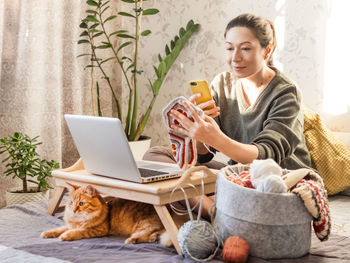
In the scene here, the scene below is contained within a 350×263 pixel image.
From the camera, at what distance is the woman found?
1.50m

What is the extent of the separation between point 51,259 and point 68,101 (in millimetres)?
1746

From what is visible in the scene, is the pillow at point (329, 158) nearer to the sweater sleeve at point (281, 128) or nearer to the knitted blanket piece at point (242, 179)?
the sweater sleeve at point (281, 128)

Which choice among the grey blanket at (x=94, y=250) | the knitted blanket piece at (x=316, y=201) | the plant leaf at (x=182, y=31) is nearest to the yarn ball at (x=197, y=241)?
the grey blanket at (x=94, y=250)

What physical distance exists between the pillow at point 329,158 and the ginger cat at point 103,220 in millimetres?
825

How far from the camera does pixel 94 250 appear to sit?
54.3 inches

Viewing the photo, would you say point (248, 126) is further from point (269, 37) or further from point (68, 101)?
point (68, 101)

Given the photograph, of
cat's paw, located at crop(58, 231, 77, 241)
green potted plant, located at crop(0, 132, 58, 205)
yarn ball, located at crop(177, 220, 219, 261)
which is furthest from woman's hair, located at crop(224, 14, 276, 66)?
green potted plant, located at crop(0, 132, 58, 205)

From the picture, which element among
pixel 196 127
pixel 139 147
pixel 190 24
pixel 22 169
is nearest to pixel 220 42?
pixel 190 24

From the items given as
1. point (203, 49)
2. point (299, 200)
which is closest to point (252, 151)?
point (299, 200)

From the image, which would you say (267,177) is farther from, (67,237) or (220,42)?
(220,42)

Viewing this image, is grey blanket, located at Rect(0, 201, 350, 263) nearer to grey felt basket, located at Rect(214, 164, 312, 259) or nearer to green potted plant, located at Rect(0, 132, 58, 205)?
grey felt basket, located at Rect(214, 164, 312, 259)

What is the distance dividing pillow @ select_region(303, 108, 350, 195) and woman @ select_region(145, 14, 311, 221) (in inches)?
8.8

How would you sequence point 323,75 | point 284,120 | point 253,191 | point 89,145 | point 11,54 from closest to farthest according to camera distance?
point 253,191 → point 89,145 → point 284,120 → point 323,75 → point 11,54

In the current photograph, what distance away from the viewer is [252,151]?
151cm
